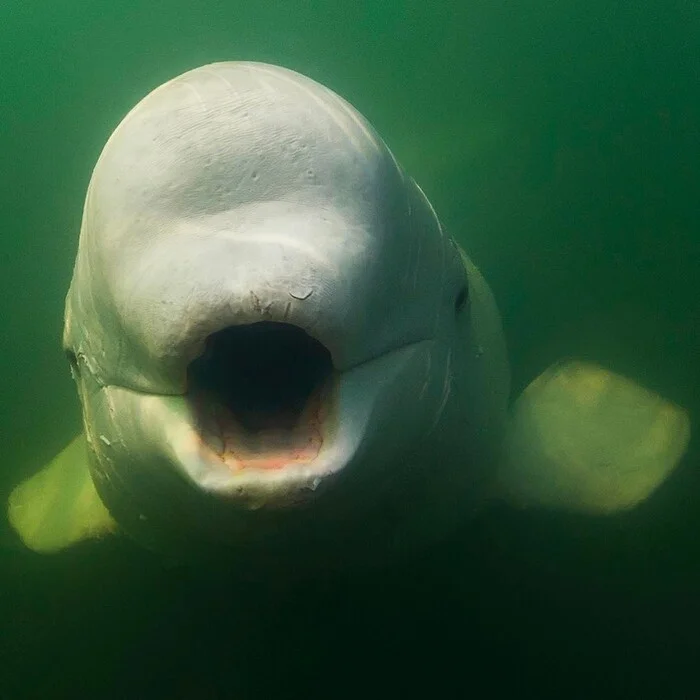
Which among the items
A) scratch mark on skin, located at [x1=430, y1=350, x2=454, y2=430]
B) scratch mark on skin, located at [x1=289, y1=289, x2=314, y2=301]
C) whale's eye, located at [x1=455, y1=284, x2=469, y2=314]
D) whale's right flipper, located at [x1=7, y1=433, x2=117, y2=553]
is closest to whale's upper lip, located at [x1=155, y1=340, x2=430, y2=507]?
scratch mark on skin, located at [x1=289, y1=289, x2=314, y2=301]

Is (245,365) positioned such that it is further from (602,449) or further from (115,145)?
(602,449)

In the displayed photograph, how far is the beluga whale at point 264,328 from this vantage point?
5.84 ft

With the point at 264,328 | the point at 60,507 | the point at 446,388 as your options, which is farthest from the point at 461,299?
the point at 60,507

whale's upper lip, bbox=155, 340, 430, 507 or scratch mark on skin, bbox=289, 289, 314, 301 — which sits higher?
scratch mark on skin, bbox=289, 289, 314, 301

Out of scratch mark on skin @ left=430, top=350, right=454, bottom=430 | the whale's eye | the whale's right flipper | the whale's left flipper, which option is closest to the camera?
scratch mark on skin @ left=430, top=350, right=454, bottom=430

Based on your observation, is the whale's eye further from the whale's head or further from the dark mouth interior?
the dark mouth interior

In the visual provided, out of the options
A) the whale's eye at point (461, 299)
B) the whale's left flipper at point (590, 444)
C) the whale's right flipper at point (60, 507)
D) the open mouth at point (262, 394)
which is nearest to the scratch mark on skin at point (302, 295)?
the open mouth at point (262, 394)

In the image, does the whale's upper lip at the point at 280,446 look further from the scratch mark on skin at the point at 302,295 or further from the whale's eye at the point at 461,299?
the whale's eye at the point at 461,299

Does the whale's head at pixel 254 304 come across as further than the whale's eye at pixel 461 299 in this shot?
No

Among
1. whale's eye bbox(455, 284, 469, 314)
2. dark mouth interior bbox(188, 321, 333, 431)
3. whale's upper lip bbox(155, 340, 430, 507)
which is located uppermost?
whale's eye bbox(455, 284, 469, 314)

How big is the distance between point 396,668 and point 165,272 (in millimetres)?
3045

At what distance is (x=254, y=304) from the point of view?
1677 millimetres

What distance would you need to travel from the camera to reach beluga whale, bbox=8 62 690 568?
5.84ft

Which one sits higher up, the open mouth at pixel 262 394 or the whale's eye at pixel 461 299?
the whale's eye at pixel 461 299
